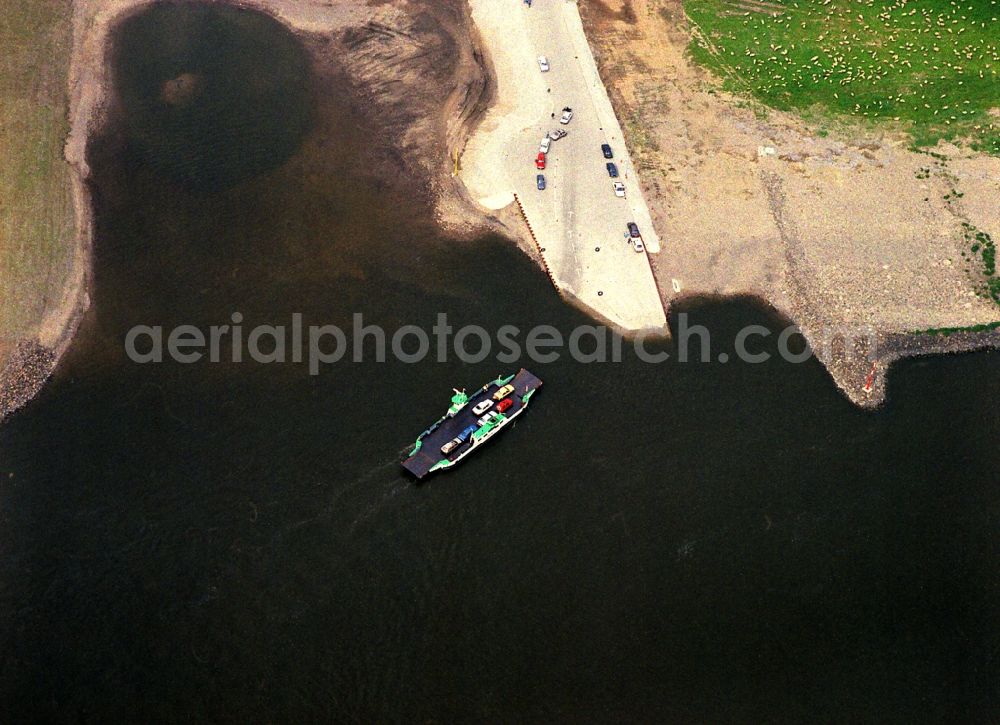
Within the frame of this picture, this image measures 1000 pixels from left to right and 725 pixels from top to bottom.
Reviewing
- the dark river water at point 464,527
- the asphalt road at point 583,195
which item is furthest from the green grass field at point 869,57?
the dark river water at point 464,527

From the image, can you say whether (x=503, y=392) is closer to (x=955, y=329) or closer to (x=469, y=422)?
(x=469, y=422)

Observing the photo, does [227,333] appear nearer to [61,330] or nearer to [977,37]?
[61,330]

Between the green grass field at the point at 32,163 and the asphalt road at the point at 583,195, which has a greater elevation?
the green grass field at the point at 32,163

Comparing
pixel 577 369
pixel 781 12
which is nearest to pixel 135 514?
pixel 577 369

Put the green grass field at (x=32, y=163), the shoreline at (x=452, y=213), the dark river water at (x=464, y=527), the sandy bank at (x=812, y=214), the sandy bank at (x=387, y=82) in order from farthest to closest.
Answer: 1. the sandy bank at (x=387, y=82)
2. the sandy bank at (x=812, y=214)
3. the green grass field at (x=32, y=163)
4. the shoreline at (x=452, y=213)
5. the dark river water at (x=464, y=527)

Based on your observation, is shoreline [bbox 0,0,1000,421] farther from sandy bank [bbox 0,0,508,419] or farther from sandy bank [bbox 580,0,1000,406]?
sandy bank [bbox 580,0,1000,406]

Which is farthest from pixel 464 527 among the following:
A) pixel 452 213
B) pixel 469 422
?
pixel 452 213

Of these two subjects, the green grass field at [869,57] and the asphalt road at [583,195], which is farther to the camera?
the green grass field at [869,57]

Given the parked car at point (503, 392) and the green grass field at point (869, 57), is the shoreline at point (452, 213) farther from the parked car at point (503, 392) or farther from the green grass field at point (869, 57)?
the green grass field at point (869, 57)
